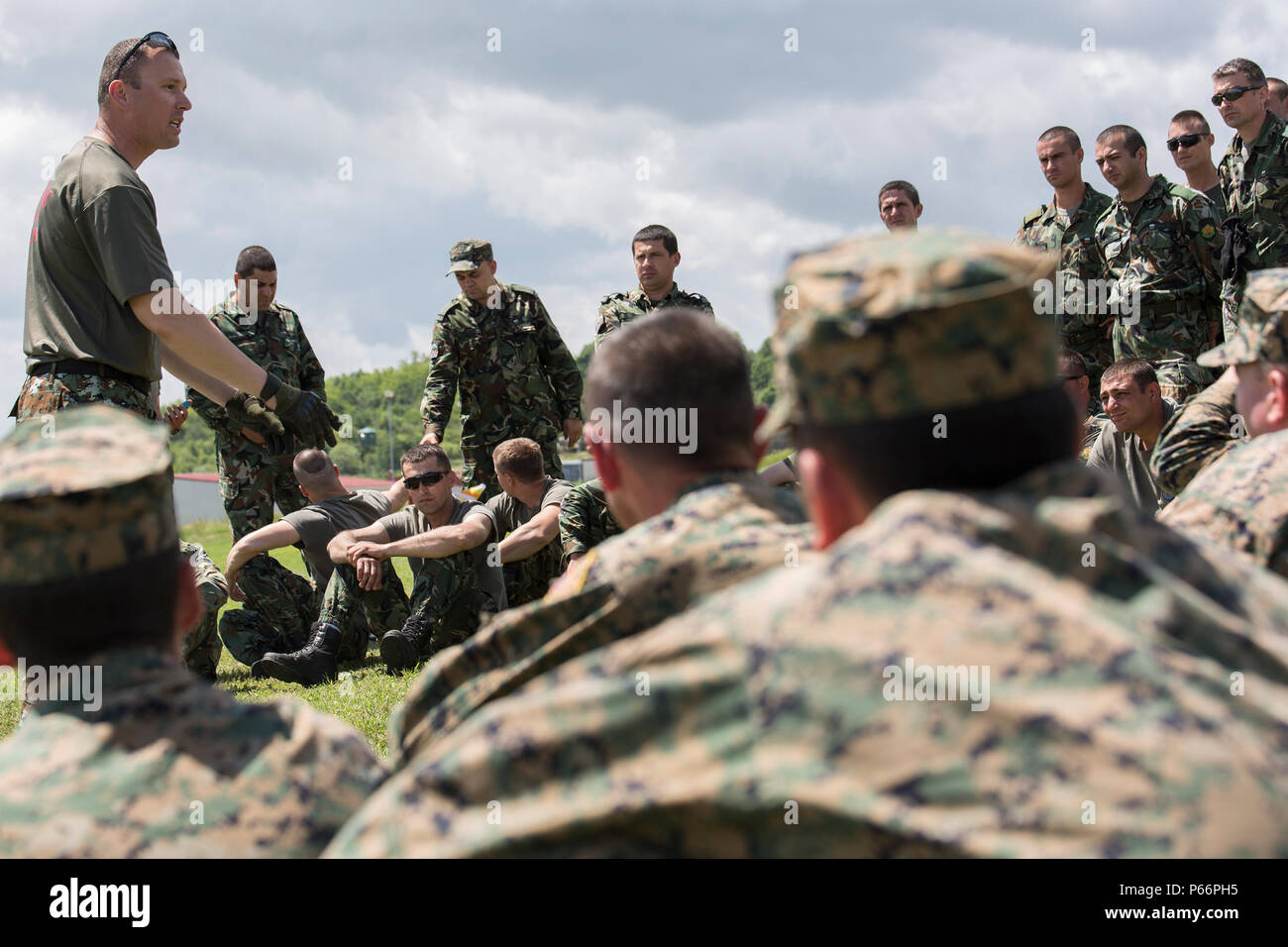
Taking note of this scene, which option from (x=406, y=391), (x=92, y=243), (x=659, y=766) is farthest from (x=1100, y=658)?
(x=406, y=391)

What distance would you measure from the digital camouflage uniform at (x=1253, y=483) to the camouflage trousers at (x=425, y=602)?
4832mm

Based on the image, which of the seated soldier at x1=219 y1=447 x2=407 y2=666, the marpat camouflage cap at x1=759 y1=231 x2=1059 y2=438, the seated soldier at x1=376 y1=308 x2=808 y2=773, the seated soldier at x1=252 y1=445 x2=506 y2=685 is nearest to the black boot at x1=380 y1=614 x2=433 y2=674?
the seated soldier at x1=252 y1=445 x2=506 y2=685

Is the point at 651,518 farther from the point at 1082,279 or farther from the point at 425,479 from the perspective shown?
the point at 1082,279

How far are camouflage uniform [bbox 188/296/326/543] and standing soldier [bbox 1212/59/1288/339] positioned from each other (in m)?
5.88

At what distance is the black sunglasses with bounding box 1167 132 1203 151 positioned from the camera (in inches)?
313

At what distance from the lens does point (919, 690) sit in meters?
1.28

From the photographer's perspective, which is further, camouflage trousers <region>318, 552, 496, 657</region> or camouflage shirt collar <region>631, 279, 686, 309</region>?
camouflage shirt collar <region>631, 279, 686, 309</region>

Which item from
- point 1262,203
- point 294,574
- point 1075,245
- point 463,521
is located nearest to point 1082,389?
point 1262,203

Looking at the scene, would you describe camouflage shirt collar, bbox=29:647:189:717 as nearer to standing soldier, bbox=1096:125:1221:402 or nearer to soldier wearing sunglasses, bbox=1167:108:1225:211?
standing soldier, bbox=1096:125:1221:402

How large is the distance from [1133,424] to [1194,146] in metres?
2.88

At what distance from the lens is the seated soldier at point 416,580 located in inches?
266
